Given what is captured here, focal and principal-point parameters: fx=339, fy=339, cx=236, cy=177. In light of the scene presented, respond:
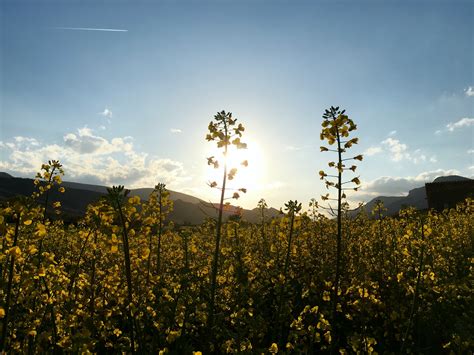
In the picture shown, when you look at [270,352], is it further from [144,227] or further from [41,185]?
[41,185]

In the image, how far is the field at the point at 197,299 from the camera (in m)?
4.21

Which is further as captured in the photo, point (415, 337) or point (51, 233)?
point (51, 233)

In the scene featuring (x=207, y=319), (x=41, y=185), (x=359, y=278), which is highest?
(x=41, y=185)

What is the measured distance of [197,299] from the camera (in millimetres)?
5520

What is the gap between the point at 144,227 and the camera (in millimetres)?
4383

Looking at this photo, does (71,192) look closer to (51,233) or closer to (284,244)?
(51,233)

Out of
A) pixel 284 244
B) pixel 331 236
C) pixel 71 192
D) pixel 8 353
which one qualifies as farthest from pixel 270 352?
pixel 71 192

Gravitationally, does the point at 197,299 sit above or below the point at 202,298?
above

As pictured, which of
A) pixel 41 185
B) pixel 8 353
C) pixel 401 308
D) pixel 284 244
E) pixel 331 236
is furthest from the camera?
pixel 331 236

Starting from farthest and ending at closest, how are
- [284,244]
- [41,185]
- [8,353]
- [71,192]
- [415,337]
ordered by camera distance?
[71,192]
[284,244]
[41,185]
[415,337]
[8,353]

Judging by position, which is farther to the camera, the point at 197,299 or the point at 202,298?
the point at 202,298

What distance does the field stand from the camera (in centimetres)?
421

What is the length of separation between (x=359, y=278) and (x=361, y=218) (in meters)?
10.8

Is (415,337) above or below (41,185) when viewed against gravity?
below
